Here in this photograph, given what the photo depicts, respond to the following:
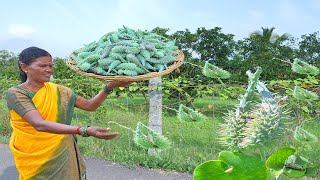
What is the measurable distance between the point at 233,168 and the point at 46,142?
2.00 meters

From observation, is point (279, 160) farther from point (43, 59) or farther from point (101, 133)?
point (43, 59)

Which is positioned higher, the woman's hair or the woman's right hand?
the woman's hair

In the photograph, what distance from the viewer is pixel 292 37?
21141 mm

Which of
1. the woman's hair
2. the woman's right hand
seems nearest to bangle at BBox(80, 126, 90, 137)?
the woman's right hand

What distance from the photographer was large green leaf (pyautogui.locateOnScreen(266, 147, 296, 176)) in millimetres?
984

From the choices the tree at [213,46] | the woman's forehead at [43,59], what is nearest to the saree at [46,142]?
the woman's forehead at [43,59]

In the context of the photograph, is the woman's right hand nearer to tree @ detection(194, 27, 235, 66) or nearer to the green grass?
the green grass

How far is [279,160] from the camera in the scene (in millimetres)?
1000

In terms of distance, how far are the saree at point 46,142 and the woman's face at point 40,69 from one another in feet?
0.35

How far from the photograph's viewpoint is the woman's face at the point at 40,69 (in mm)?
2578

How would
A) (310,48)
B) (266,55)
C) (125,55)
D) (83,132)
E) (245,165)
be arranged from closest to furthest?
(245,165) → (83,132) → (125,55) → (266,55) → (310,48)

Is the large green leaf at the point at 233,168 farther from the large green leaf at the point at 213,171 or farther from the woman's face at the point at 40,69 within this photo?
the woman's face at the point at 40,69

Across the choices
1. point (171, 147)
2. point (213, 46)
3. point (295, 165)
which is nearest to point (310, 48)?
point (213, 46)

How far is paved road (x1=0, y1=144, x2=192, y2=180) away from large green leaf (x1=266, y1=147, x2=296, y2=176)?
13.9 ft
